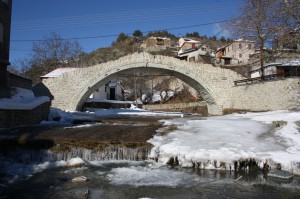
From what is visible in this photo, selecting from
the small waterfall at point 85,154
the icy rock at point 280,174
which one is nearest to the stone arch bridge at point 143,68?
the small waterfall at point 85,154

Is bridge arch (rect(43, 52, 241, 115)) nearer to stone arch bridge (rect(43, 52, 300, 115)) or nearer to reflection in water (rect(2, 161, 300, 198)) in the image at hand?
stone arch bridge (rect(43, 52, 300, 115))

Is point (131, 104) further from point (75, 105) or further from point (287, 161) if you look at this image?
point (287, 161)

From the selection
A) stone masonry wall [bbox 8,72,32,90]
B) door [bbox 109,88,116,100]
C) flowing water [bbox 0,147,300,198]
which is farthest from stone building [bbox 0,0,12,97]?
door [bbox 109,88,116,100]

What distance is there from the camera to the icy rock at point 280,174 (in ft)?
17.9

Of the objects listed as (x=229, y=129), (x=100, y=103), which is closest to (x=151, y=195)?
(x=229, y=129)

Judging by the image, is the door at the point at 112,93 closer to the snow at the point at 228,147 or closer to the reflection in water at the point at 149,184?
the snow at the point at 228,147

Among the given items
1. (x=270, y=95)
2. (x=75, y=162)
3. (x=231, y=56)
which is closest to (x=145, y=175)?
(x=75, y=162)

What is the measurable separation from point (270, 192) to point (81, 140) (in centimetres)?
481

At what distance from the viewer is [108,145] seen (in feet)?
23.4

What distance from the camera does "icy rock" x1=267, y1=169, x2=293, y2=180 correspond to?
17.9 feet

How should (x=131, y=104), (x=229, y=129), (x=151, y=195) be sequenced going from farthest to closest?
(x=131, y=104) < (x=229, y=129) < (x=151, y=195)

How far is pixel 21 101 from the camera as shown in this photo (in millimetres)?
11531

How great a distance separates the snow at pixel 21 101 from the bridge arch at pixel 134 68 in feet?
28.8

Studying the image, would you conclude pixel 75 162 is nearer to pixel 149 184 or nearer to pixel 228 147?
pixel 149 184
